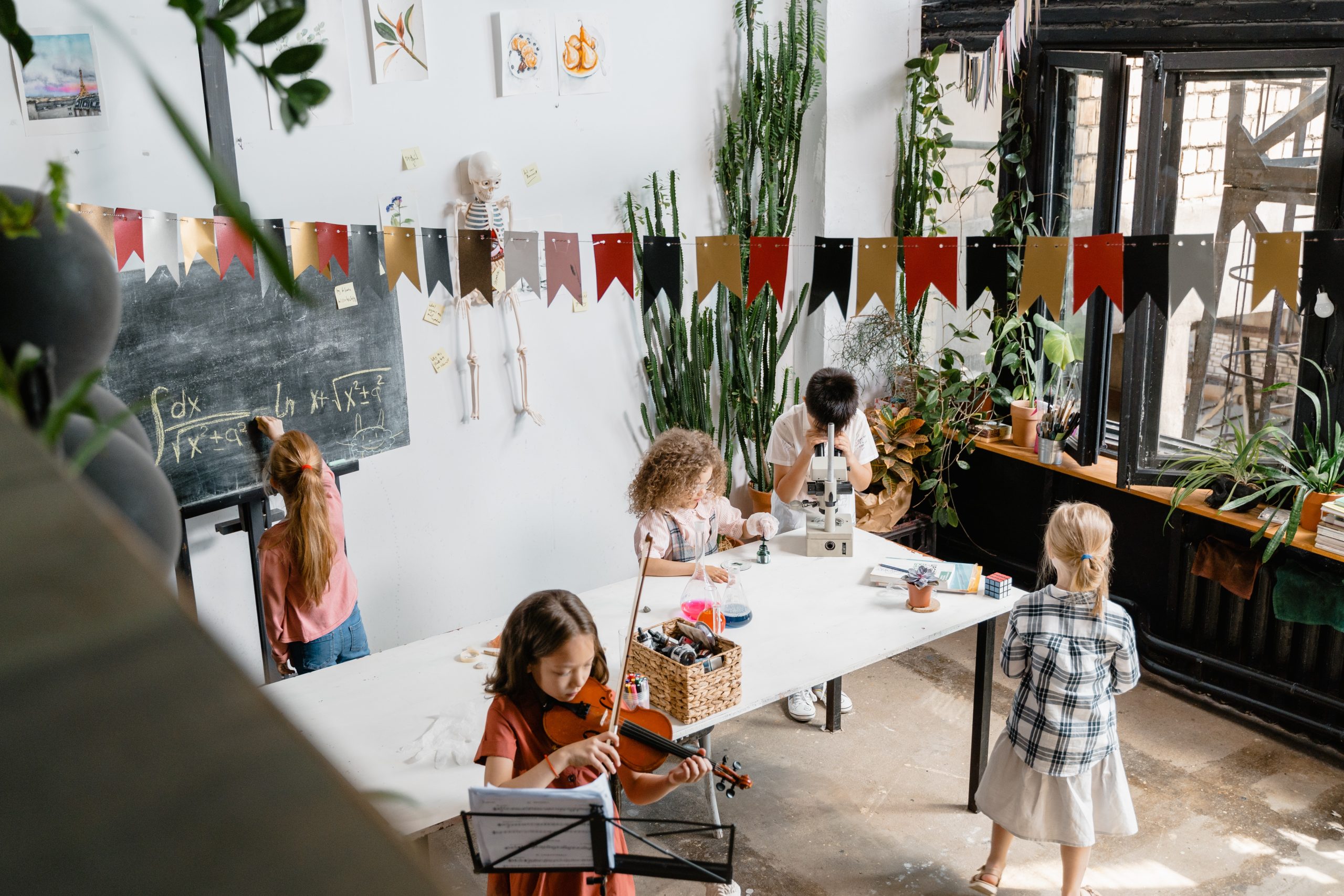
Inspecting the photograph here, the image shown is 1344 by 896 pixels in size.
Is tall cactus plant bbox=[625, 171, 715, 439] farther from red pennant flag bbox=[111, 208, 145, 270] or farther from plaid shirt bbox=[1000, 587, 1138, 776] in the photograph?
plaid shirt bbox=[1000, 587, 1138, 776]

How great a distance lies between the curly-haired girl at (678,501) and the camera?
3.56m

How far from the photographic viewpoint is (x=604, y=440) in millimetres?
4723

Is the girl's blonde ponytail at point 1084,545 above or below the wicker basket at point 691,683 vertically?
above

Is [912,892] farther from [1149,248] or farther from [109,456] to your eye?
[109,456]

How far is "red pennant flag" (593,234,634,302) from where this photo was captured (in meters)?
4.01

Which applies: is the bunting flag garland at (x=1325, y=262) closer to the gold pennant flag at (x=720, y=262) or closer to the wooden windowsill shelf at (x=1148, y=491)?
the wooden windowsill shelf at (x=1148, y=491)

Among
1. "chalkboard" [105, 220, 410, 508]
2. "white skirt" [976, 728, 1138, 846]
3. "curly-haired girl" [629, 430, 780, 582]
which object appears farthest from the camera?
"curly-haired girl" [629, 430, 780, 582]

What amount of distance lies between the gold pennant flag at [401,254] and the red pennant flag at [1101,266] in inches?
82.2

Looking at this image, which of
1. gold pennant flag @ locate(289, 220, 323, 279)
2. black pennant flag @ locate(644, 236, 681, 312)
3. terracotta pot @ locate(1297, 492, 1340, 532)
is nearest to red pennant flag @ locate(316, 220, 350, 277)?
gold pennant flag @ locate(289, 220, 323, 279)

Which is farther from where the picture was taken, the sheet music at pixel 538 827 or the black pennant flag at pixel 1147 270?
the black pennant flag at pixel 1147 270

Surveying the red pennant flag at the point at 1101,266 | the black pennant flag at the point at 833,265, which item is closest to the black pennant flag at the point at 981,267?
the red pennant flag at the point at 1101,266

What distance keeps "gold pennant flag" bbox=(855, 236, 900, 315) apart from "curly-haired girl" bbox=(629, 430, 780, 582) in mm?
722

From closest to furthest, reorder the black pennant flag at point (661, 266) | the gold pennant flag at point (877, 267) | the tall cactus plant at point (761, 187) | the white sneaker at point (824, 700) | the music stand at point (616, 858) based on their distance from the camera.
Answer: the music stand at point (616, 858)
the gold pennant flag at point (877, 267)
the black pennant flag at point (661, 266)
the white sneaker at point (824, 700)
the tall cactus plant at point (761, 187)

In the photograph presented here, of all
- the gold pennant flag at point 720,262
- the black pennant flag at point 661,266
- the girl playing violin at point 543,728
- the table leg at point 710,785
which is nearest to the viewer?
the girl playing violin at point 543,728
